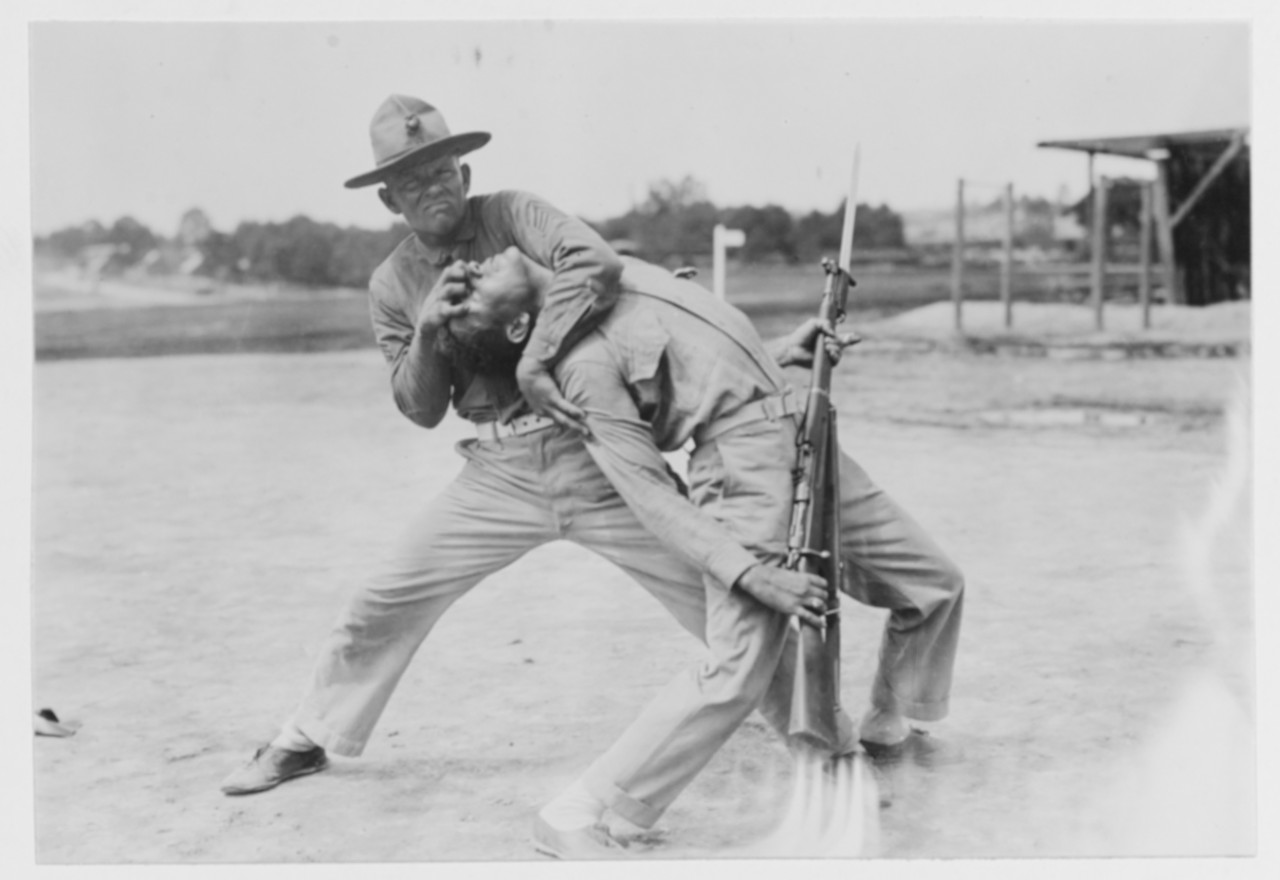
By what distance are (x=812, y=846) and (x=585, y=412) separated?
5.44 feet

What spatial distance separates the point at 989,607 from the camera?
7168mm

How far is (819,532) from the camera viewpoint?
5203 mm

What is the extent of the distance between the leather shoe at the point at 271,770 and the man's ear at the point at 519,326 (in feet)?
5.09

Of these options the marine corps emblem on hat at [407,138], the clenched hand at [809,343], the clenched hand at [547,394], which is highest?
the marine corps emblem on hat at [407,138]

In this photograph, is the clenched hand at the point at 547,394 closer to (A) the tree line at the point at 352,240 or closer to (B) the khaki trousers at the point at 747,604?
(B) the khaki trousers at the point at 747,604

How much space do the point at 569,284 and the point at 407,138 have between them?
0.68m

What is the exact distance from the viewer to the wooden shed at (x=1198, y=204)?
370 inches

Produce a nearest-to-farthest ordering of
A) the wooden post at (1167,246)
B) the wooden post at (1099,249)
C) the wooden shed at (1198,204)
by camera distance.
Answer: the wooden shed at (1198,204), the wooden post at (1099,249), the wooden post at (1167,246)

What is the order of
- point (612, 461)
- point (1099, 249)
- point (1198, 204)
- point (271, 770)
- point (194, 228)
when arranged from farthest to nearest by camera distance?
point (1099, 249) < point (1198, 204) < point (194, 228) < point (271, 770) < point (612, 461)

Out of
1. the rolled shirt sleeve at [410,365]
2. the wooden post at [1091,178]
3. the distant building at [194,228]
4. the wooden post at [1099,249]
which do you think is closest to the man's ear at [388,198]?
the rolled shirt sleeve at [410,365]

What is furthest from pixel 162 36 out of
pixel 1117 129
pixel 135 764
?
pixel 1117 129

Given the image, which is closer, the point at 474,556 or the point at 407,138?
the point at 407,138

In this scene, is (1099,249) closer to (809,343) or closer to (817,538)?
(809,343)

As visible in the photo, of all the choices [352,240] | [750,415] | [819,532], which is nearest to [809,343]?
[750,415]
